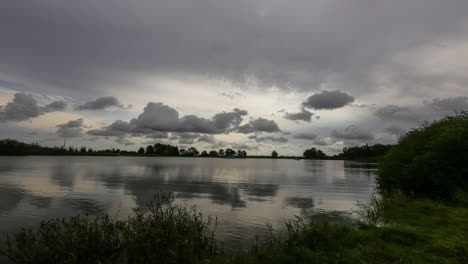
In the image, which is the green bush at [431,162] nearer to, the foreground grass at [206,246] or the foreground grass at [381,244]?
the foreground grass at [381,244]

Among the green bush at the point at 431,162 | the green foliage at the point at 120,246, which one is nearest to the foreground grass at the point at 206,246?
the green foliage at the point at 120,246

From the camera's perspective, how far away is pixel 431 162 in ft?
83.0

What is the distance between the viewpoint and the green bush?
79.9 ft

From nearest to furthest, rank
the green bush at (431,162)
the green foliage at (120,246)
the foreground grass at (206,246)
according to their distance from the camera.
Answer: the foreground grass at (206,246) → the green foliage at (120,246) → the green bush at (431,162)

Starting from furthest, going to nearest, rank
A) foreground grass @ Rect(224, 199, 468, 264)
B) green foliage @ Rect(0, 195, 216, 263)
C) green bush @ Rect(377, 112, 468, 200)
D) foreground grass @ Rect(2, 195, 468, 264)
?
green bush @ Rect(377, 112, 468, 200), green foliage @ Rect(0, 195, 216, 263), foreground grass @ Rect(2, 195, 468, 264), foreground grass @ Rect(224, 199, 468, 264)

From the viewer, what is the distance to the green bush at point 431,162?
2434cm

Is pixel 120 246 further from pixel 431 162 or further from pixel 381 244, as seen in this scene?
pixel 431 162

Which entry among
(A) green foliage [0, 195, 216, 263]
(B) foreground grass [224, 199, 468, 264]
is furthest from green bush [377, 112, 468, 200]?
(A) green foliage [0, 195, 216, 263]

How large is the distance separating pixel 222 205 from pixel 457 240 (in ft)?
63.0

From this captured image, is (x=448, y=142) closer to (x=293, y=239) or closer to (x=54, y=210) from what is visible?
(x=293, y=239)

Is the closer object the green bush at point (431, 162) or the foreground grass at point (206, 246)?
the foreground grass at point (206, 246)

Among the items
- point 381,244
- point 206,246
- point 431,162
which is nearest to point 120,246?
point 206,246

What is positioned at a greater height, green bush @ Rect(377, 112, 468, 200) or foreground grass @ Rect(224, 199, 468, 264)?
green bush @ Rect(377, 112, 468, 200)

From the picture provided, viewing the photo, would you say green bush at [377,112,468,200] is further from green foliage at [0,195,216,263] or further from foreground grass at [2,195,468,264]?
green foliage at [0,195,216,263]
